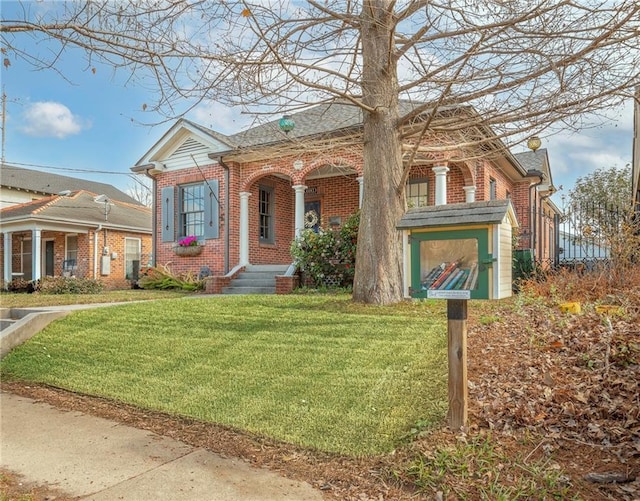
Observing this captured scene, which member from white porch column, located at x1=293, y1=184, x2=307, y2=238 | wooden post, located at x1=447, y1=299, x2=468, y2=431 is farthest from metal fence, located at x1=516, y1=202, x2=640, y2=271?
wooden post, located at x1=447, y1=299, x2=468, y2=431

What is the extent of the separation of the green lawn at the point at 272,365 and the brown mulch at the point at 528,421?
175 mm

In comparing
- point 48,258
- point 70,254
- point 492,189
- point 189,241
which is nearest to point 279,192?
point 189,241

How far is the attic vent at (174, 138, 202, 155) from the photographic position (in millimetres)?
13633

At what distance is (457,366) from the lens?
10.4ft

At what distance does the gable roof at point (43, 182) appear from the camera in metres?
24.0

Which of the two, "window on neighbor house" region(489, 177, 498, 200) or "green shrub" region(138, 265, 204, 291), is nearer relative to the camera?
"window on neighbor house" region(489, 177, 498, 200)

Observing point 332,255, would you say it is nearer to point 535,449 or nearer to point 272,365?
point 272,365

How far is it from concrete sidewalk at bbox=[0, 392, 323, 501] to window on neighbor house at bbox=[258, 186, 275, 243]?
1033 centimetres

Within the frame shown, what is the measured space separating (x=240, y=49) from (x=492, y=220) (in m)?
3.93

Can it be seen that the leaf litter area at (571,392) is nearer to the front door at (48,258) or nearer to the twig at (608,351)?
the twig at (608,351)

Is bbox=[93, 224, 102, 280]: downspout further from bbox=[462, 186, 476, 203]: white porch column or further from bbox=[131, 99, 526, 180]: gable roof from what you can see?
bbox=[462, 186, 476, 203]: white porch column

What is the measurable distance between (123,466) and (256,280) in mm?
8930

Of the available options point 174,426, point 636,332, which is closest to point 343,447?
point 174,426

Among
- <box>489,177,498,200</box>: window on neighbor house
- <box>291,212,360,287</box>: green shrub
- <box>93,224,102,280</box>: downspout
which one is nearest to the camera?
<box>291,212,360,287</box>: green shrub
